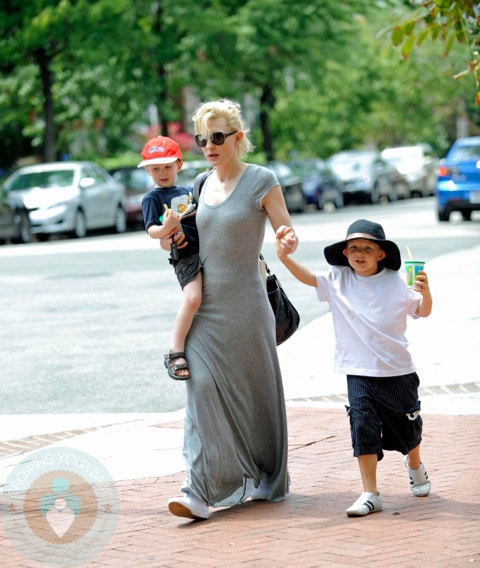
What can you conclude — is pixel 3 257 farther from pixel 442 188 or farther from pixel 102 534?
pixel 102 534

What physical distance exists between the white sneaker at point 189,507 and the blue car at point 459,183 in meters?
19.5

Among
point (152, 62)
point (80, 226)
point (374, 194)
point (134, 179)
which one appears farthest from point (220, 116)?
point (374, 194)

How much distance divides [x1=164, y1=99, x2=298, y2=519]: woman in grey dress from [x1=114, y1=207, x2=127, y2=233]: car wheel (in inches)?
928

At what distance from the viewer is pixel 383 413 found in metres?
5.82

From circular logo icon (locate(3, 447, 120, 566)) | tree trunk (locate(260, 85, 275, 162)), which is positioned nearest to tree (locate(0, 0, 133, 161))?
tree trunk (locate(260, 85, 275, 162))

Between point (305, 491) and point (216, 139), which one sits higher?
point (216, 139)

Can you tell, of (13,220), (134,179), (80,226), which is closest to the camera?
(13,220)

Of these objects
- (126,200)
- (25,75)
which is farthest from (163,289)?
(25,75)

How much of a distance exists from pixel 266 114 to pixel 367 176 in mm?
4074

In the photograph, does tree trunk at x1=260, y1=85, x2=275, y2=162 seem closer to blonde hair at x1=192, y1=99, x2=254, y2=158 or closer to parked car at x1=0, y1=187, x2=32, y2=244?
parked car at x1=0, y1=187, x2=32, y2=244

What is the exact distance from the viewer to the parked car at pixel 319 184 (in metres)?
38.8

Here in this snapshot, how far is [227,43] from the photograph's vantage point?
3666 centimetres

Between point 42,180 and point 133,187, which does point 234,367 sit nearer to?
point 42,180

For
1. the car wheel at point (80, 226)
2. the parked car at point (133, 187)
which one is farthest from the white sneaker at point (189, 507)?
the parked car at point (133, 187)
